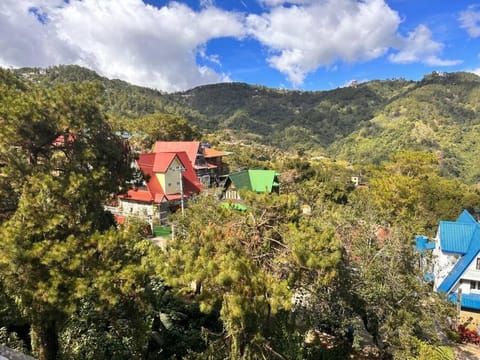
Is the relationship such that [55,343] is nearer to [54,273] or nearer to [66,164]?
[54,273]

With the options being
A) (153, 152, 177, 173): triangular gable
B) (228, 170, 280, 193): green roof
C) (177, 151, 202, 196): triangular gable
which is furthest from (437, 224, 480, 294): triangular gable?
(153, 152, 177, 173): triangular gable

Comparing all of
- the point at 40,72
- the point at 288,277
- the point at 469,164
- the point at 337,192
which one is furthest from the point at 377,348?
the point at 40,72

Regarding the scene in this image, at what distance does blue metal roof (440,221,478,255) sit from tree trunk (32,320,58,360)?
22244mm

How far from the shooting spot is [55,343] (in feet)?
26.7

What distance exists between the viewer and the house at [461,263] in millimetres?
19438

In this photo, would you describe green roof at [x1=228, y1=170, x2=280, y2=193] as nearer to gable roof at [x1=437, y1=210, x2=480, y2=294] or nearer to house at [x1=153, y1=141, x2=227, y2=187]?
house at [x1=153, y1=141, x2=227, y2=187]

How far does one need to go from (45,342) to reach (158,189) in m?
24.4

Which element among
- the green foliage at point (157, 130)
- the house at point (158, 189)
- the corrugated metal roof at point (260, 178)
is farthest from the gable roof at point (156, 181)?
the green foliage at point (157, 130)

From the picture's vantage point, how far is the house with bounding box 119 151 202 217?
30609 millimetres

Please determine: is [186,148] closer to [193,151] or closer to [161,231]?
[193,151]

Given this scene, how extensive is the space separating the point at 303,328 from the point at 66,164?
25.6ft

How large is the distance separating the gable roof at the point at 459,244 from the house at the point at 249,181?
1734cm

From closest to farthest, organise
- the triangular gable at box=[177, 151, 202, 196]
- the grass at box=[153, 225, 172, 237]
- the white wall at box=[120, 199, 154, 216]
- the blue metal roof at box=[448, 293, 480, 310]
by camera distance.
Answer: the blue metal roof at box=[448, 293, 480, 310] < the grass at box=[153, 225, 172, 237] < the white wall at box=[120, 199, 154, 216] < the triangular gable at box=[177, 151, 202, 196]

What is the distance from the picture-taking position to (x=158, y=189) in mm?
31922
